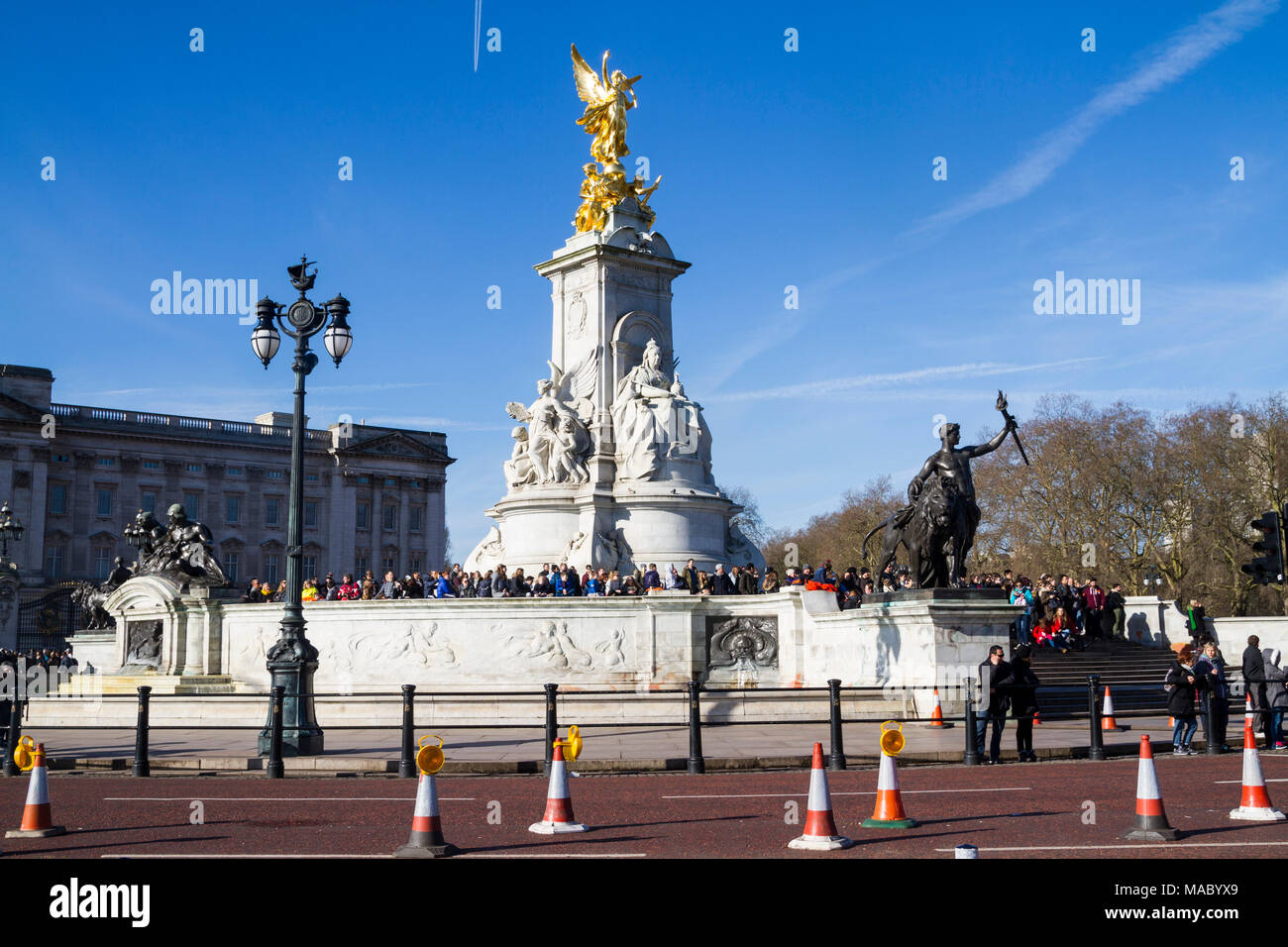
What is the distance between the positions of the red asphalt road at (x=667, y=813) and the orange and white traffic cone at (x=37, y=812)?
164 mm

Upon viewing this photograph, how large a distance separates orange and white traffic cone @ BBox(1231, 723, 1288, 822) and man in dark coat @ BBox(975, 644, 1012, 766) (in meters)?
6.20

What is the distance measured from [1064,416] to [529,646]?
41971 mm

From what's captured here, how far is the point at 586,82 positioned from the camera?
3919 cm

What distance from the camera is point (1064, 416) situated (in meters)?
64.1

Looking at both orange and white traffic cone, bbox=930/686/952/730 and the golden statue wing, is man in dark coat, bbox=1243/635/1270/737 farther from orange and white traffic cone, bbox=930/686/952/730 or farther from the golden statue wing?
the golden statue wing

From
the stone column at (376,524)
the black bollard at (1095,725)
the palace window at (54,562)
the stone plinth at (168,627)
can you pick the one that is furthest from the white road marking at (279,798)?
the stone column at (376,524)

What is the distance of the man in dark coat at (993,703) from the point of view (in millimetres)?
17812

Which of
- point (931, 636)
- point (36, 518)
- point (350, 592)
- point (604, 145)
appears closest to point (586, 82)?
point (604, 145)

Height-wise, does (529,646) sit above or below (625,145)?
below

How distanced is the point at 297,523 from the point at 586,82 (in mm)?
23082

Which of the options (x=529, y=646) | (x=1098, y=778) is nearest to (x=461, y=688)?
(x=529, y=646)
